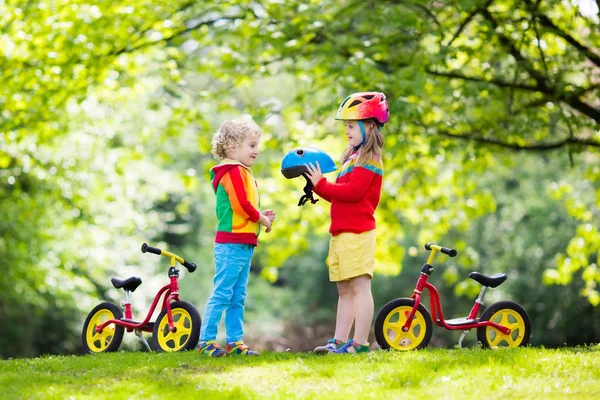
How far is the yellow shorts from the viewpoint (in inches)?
245

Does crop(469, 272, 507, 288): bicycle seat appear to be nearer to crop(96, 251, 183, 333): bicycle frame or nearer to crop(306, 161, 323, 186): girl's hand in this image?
crop(306, 161, 323, 186): girl's hand

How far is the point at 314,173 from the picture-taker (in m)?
6.30

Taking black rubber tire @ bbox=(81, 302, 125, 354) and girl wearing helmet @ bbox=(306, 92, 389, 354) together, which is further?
black rubber tire @ bbox=(81, 302, 125, 354)

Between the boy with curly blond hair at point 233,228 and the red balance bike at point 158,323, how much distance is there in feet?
0.97

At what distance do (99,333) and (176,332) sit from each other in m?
0.81

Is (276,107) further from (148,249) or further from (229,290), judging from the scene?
(229,290)

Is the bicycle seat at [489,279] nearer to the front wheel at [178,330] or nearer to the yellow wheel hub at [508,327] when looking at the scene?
the yellow wheel hub at [508,327]

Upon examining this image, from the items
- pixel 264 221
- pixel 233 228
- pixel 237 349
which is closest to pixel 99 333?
pixel 237 349

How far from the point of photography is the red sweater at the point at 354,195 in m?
6.23

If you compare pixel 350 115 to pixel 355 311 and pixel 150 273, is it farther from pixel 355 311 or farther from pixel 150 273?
pixel 150 273

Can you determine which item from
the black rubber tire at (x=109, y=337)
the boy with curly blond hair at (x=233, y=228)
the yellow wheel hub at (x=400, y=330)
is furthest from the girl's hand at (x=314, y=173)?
the black rubber tire at (x=109, y=337)

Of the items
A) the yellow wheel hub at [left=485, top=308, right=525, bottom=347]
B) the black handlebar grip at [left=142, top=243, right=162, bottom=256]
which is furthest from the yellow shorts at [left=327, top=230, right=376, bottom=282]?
the black handlebar grip at [left=142, top=243, right=162, bottom=256]

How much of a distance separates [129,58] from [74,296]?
7813 millimetres

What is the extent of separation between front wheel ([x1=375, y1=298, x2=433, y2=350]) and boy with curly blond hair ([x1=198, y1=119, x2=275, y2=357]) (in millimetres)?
993
